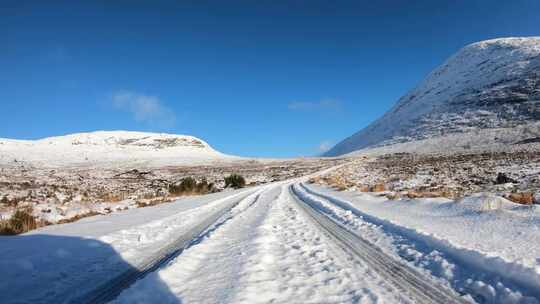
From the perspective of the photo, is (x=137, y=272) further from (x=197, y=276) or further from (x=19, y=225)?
(x=19, y=225)

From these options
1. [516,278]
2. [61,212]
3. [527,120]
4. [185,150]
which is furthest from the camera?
[185,150]

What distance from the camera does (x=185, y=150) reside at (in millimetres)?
156375

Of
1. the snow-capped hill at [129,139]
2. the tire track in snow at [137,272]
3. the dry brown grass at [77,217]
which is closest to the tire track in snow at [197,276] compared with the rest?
the tire track in snow at [137,272]

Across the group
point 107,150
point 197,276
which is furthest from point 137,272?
point 107,150

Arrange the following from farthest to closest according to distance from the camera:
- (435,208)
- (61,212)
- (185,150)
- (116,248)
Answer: (185,150) < (61,212) < (435,208) < (116,248)

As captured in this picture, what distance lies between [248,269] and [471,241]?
160 inches

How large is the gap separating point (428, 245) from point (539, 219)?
9.74ft

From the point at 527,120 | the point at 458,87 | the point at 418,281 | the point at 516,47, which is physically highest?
the point at 516,47

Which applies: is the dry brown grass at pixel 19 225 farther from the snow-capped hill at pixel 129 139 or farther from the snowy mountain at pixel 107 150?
the snow-capped hill at pixel 129 139

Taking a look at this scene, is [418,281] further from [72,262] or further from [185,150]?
[185,150]

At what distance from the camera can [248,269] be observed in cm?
536

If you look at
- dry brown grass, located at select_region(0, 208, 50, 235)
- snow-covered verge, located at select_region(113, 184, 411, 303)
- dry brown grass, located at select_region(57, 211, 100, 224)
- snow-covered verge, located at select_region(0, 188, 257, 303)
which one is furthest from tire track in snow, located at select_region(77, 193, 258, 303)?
dry brown grass, located at select_region(57, 211, 100, 224)

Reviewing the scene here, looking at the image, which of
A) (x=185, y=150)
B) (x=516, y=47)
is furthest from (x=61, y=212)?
(x=516, y=47)

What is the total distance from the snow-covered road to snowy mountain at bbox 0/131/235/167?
92894mm
